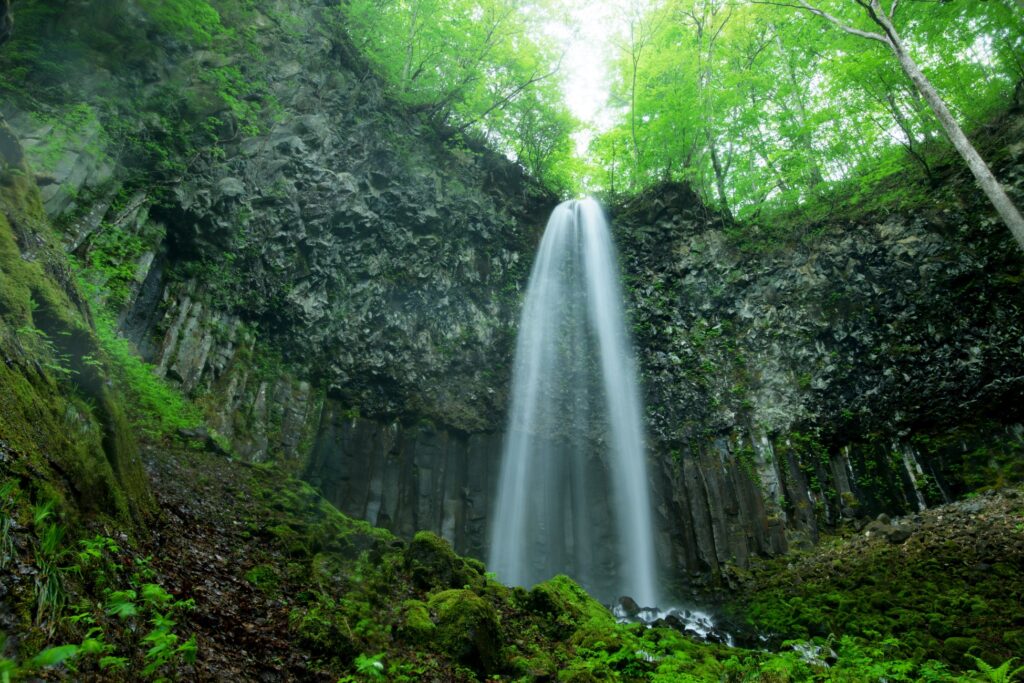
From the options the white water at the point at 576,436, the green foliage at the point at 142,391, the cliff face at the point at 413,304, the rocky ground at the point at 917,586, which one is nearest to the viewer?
the rocky ground at the point at 917,586

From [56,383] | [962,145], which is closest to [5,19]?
[56,383]

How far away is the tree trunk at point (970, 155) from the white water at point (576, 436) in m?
10.0

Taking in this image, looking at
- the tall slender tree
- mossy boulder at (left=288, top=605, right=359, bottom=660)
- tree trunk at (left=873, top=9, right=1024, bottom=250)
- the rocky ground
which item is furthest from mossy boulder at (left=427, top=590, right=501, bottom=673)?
tree trunk at (left=873, top=9, right=1024, bottom=250)

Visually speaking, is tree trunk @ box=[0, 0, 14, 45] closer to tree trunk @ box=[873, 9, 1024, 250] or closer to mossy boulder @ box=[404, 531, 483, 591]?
mossy boulder @ box=[404, 531, 483, 591]

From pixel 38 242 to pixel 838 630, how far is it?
13.4m

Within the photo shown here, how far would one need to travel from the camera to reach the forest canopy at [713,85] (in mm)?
16422

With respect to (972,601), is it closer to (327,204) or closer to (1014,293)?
(1014,293)

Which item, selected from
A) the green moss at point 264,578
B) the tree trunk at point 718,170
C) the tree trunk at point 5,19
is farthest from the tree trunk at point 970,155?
the tree trunk at point 5,19

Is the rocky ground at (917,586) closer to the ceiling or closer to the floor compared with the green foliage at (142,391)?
closer to the floor

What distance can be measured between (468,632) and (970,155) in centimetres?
1543

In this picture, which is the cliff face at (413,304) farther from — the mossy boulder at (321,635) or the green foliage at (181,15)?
the mossy boulder at (321,635)

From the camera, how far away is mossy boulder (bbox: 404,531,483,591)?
7.67 meters

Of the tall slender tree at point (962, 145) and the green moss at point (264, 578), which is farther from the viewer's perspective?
the tall slender tree at point (962, 145)

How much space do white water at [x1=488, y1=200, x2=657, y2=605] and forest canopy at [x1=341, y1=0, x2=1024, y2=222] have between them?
13.4 feet
